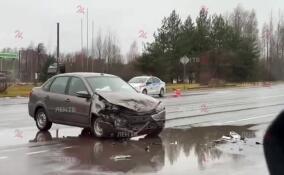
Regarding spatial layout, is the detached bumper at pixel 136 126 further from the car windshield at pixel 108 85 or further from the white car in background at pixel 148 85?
the white car in background at pixel 148 85

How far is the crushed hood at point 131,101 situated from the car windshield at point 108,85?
441mm

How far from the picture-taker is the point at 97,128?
1144 cm

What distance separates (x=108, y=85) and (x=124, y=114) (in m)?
1.39

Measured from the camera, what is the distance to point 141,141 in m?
11.2

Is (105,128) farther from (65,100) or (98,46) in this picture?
(98,46)

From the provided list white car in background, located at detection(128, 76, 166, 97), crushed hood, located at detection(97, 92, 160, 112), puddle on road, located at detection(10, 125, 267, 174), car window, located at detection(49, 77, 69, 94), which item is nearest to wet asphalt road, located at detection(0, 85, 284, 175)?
puddle on road, located at detection(10, 125, 267, 174)

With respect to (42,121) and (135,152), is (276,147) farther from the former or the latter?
(42,121)

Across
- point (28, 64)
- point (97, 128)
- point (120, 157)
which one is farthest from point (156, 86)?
point (28, 64)

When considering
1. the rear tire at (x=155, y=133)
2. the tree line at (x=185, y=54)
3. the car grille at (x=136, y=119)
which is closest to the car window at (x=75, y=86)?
the car grille at (x=136, y=119)

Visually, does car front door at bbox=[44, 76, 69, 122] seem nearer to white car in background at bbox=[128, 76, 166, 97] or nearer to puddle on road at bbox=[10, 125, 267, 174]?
puddle on road at bbox=[10, 125, 267, 174]

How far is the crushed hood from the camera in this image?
36.5ft

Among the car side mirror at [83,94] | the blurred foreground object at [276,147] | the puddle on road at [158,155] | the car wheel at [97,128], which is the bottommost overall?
the puddle on road at [158,155]

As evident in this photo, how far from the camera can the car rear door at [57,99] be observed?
12.5 m

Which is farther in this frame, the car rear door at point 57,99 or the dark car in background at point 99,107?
the car rear door at point 57,99
